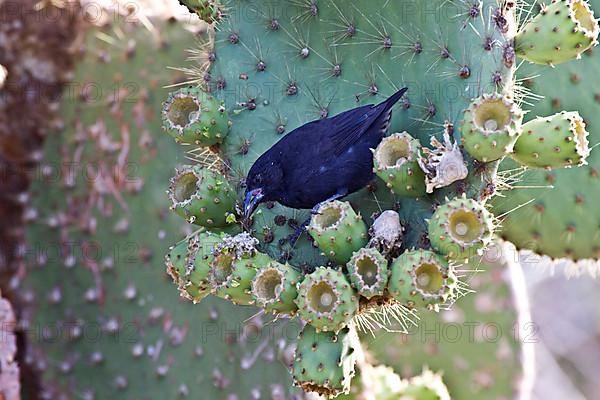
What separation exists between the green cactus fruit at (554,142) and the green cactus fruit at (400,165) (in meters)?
0.14

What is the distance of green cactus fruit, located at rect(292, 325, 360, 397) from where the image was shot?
1.22 m

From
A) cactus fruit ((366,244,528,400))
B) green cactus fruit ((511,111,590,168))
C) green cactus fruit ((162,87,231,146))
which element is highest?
green cactus fruit ((511,111,590,168))

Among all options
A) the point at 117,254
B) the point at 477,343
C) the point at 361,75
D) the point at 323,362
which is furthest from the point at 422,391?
the point at 117,254

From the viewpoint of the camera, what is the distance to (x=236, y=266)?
123cm

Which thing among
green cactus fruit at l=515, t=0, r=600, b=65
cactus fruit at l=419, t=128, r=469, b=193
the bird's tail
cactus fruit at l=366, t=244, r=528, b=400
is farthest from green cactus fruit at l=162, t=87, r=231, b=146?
cactus fruit at l=366, t=244, r=528, b=400

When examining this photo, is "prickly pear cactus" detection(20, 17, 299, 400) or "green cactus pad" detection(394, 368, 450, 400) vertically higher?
"green cactus pad" detection(394, 368, 450, 400)

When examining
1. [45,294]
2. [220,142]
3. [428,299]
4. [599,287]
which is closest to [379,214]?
[428,299]

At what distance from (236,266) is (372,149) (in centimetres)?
25

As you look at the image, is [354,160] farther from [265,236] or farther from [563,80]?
[563,80]

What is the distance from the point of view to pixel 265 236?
4.54ft

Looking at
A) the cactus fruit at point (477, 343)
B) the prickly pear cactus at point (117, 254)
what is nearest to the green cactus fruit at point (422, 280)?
the prickly pear cactus at point (117, 254)

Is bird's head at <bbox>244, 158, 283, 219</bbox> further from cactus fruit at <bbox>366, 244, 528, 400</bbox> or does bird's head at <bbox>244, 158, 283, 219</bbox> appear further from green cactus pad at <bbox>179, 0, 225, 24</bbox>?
cactus fruit at <bbox>366, 244, 528, 400</bbox>

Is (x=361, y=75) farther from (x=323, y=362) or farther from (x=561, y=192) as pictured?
(x=561, y=192)

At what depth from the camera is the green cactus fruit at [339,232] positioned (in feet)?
3.97
